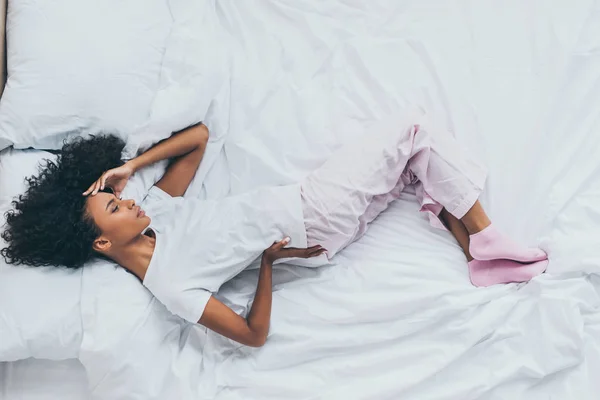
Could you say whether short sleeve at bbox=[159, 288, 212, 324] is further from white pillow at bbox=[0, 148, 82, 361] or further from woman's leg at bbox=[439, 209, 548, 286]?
woman's leg at bbox=[439, 209, 548, 286]

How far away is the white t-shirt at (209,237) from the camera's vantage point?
3.80 ft

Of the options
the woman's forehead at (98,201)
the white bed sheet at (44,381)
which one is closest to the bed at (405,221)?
the white bed sheet at (44,381)

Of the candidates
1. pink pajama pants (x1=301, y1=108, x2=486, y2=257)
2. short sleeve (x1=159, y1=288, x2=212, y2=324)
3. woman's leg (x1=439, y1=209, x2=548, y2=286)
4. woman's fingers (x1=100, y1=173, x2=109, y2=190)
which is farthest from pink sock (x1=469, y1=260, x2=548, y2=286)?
woman's fingers (x1=100, y1=173, x2=109, y2=190)

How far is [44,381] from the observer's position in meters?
1.15

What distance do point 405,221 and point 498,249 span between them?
0.21 metres

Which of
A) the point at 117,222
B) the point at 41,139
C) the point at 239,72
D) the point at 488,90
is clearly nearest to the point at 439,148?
the point at 488,90

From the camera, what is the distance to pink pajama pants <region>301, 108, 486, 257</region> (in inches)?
47.6

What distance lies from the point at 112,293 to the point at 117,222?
138 millimetres

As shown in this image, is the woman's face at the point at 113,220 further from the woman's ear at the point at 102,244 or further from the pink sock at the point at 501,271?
the pink sock at the point at 501,271

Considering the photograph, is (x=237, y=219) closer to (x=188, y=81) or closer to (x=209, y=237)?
(x=209, y=237)

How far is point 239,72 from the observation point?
142cm

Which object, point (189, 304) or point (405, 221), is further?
point (405, 221)

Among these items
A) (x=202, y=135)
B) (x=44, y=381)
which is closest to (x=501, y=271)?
(x=202, y=135)

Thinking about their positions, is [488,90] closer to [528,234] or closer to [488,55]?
[488,55]
